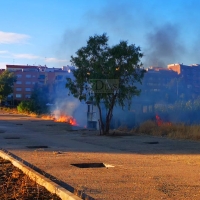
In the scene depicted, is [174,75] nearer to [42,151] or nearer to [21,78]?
[42,151]

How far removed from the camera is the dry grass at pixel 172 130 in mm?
22656

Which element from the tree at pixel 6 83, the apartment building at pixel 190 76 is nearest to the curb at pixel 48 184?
the apartment building at pixel 190 76

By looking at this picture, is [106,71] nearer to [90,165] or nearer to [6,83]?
[90,165]

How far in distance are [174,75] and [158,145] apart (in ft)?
134

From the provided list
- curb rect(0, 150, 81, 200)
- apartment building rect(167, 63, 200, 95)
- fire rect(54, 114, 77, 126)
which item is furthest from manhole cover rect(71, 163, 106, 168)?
apartment building rect(167, 63, 200, 95)

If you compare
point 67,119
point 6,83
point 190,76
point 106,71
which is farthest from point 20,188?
point 6,83

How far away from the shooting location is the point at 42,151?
636 inches

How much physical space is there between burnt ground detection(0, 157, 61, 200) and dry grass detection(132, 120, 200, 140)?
13528 millimetres

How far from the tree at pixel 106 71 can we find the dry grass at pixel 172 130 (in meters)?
2.76

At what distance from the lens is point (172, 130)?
82.3 ft

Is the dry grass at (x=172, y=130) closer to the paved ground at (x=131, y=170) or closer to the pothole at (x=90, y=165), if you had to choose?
the paved ground at (x=131, y=170)

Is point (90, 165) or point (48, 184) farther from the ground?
point (48, 184)

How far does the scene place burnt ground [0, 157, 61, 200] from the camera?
802 cm

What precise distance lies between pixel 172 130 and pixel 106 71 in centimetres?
550
